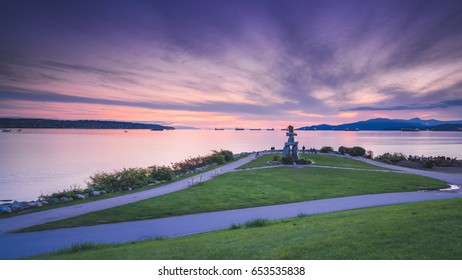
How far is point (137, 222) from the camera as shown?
38.0 feet

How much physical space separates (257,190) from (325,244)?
10890 millimetres

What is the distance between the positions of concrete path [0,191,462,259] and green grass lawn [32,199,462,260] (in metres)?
1.13

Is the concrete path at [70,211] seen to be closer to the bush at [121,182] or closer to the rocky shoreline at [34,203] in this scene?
the rocky shoreline at [34,203]

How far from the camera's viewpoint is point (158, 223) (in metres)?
11.4

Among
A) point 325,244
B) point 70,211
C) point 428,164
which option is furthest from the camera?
point 428,164

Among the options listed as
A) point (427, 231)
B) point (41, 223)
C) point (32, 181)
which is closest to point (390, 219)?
point (427, 231)

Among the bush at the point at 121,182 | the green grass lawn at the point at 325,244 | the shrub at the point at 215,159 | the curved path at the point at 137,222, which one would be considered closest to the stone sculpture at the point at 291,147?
the shrub at the point at 215,159

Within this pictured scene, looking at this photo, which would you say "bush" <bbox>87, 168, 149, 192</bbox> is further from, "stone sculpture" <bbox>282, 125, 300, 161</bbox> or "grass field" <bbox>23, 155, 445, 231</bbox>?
"stone sculpture" <bbox>282, 125, 300, 161</bbox>

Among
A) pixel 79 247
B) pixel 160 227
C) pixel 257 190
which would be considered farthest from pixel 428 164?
pixel 79 247

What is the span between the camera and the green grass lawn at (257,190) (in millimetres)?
12734

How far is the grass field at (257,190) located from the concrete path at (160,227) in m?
0.78

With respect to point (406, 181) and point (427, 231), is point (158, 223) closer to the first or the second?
point (427, 231)

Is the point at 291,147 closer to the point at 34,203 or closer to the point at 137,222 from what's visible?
the point at 137,222

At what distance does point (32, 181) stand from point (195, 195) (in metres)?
18.1
